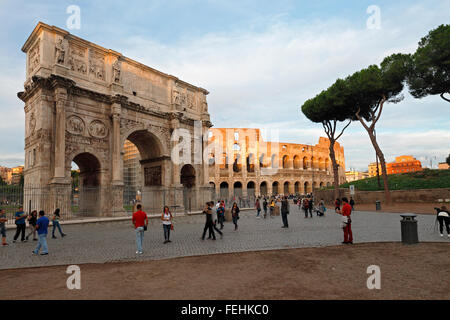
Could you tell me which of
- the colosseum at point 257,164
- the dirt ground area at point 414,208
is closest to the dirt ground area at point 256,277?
the dirt ground area at point 414,208

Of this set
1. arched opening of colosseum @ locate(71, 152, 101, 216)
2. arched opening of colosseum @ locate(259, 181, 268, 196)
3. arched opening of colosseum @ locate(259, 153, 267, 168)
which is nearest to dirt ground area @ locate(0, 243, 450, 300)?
arched opening of colosseum @ locate(71, 152, 101, 216)

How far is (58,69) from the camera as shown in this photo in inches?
599

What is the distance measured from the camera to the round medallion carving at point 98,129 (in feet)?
57.1

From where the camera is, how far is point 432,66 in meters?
20.5

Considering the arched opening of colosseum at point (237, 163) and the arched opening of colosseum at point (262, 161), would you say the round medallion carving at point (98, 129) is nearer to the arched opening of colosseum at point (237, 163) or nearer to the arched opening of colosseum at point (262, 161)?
the arched opening of colosseum at point (237, 163)

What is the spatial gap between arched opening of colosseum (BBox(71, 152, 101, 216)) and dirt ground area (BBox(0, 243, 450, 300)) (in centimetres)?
1201

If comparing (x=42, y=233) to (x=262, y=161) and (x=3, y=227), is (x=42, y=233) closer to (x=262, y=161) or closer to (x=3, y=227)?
(x=3, y=227)

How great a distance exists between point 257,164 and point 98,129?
36.6 m

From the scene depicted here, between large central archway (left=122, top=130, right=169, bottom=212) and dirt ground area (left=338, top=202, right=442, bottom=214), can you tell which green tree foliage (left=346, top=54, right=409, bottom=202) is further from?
large central archway (left=122, top=130, right=169, bottom=212)

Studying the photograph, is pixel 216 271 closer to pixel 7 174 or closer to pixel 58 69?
pixel 58 69

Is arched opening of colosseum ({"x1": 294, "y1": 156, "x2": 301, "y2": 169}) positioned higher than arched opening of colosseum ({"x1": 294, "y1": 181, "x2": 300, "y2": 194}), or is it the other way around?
arched opening of colosseum ({"x1": 294, "y1": 156, "x2": 301, "y2": 169})

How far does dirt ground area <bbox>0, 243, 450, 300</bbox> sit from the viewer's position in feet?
13.3

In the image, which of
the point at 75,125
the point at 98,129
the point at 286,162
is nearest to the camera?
the point at 75,125

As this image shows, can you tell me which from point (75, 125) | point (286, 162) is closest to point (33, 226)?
point (75, 125)
